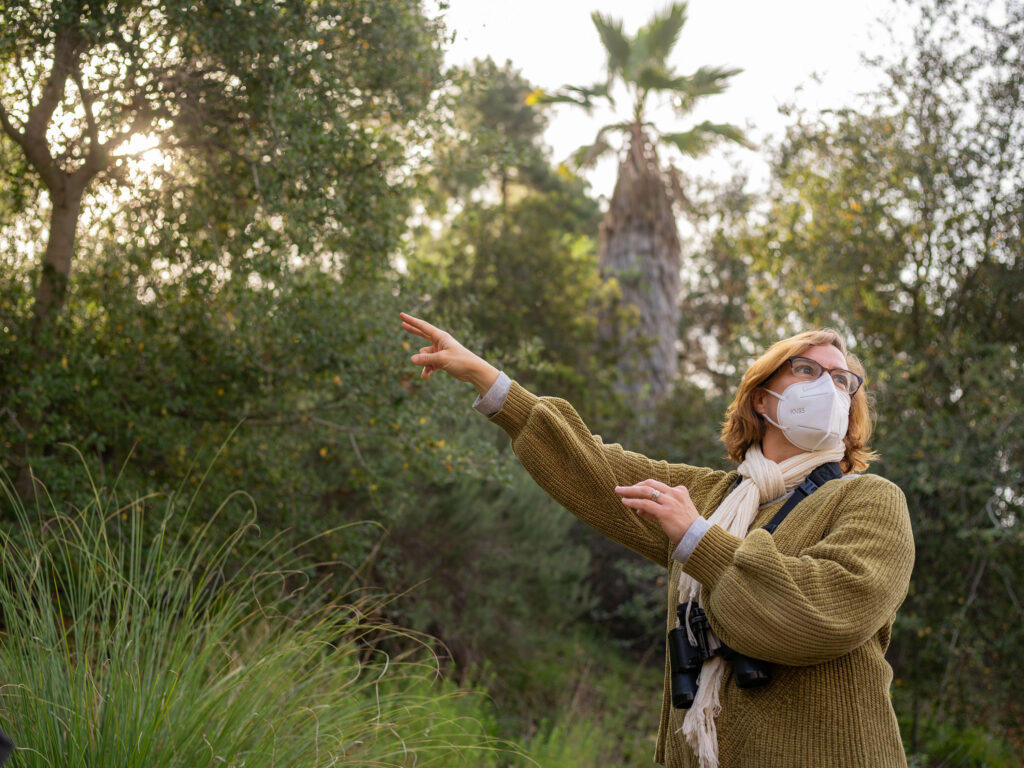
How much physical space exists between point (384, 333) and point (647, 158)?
29.5 feet

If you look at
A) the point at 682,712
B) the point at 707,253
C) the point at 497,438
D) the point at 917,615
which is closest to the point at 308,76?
the point at 682,712

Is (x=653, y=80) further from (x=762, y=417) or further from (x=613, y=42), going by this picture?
(x=762, y=417)

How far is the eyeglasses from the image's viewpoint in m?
2.69

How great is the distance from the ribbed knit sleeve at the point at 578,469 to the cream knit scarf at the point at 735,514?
19cm

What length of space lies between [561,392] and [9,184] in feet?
20.1

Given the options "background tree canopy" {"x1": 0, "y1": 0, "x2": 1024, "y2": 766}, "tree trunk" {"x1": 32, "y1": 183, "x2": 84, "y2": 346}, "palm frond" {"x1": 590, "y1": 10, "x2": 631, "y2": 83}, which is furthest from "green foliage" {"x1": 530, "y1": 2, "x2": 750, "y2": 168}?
"tree trunk" {"x1": 32, "y1": 183, "x2": 84, "y2": 346}

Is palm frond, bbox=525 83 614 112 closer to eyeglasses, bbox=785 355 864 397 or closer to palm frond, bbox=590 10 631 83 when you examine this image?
palm frond, bbox=590 10 631 83

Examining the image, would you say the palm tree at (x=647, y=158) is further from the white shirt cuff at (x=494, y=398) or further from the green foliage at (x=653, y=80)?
the white shirt cuff at (x=494, y=398)

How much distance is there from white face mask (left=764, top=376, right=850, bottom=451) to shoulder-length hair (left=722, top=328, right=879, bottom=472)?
129 millimetres

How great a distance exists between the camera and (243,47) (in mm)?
5117

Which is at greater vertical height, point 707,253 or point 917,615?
point 707,253

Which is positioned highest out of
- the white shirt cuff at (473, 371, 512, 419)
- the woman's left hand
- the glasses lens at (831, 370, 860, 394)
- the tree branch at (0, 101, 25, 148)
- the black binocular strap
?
the tree branch at (0, 101, 25, 148)

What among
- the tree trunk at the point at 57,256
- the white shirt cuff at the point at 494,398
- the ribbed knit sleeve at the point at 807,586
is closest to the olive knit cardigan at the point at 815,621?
the ribbed knit sleeve at the point at 807,586

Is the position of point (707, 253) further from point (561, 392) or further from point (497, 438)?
point (497, 438)
